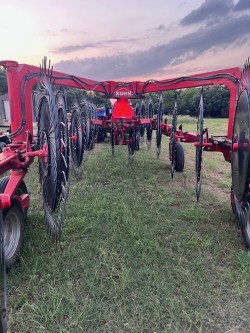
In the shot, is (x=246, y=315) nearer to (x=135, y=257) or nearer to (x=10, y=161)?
(x=135, y=257)

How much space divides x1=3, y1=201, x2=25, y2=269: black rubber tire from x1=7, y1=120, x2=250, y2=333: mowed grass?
10 centimetres

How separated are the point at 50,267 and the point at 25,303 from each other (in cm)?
→ 52

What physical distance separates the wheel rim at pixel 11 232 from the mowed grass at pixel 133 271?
0.49 ft

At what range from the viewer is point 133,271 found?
294 cm

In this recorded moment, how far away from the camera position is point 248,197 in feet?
10.5

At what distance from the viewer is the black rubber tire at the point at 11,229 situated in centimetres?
303

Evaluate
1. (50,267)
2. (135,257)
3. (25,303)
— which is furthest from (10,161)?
(135,257)

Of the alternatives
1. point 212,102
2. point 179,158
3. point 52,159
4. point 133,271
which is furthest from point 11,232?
point 212,102

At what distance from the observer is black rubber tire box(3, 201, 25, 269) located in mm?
3033

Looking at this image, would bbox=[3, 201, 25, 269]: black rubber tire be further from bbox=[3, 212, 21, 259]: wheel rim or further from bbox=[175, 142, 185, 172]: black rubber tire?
bbox=[175, 142, 185, 172]: black rubber tire

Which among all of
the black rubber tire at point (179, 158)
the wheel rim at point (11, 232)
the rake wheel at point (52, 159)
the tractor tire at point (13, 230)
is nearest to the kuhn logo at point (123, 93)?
the black rubber tire at point (179, 158)

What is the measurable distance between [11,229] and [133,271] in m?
1.28

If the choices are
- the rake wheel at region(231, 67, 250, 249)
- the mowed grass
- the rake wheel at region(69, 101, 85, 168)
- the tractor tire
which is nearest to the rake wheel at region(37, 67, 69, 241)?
the tractor tire

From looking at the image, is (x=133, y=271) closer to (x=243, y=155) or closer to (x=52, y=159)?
(x=52, y=159)
